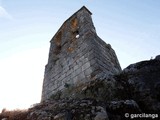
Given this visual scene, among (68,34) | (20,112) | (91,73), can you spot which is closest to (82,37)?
(68,34)

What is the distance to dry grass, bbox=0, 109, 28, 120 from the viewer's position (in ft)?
10.1

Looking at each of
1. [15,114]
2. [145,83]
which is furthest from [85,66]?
[15,114]

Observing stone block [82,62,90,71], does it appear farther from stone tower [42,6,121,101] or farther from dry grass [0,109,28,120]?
dry grass [0,109,28,120]

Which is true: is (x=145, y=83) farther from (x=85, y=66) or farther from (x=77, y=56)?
(x=77, y=56)

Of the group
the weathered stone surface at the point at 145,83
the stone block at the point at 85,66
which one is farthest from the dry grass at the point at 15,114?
the stone block at the point at 85,66

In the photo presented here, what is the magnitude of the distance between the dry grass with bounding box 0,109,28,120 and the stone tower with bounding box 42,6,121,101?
228cm

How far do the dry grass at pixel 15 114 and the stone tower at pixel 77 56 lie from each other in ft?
7.49

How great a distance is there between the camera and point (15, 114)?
3.21 metres

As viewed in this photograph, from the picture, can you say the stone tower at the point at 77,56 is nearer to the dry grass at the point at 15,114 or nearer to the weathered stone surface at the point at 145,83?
the weathered stone surface at the point at 145,83

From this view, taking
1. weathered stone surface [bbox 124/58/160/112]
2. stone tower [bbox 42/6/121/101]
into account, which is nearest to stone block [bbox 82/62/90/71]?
stone tower [bbox 42/6/121/101]

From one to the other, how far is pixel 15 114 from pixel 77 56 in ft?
11.5

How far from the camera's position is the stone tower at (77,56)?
221 inches

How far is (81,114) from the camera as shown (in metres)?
2.61

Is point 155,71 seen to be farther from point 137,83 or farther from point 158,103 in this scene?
point 158,103
